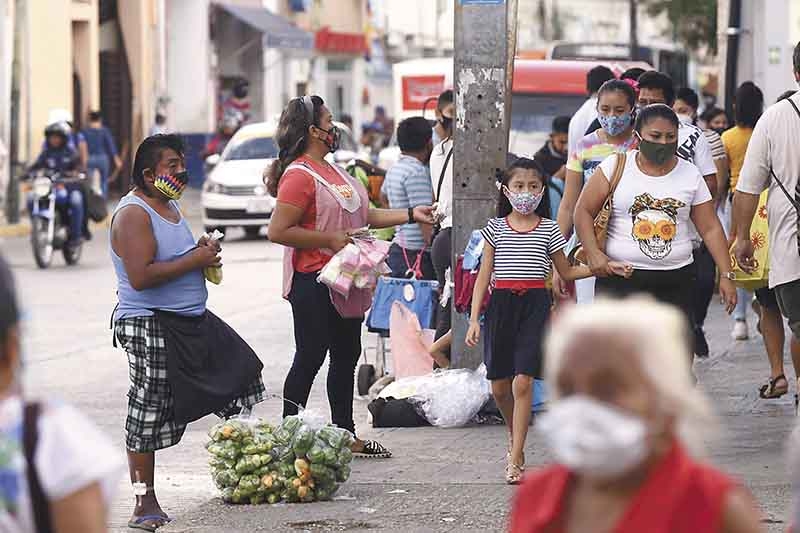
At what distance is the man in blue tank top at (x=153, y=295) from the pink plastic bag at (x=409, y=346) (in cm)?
333

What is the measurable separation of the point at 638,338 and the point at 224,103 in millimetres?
46562

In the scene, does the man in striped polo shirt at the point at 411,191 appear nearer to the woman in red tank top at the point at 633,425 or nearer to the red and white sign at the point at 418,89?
the woman in red tank top at the point at 633,425

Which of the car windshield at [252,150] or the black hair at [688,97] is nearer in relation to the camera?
the black hair at [688,97]

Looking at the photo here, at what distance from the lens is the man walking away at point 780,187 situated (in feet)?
26.4

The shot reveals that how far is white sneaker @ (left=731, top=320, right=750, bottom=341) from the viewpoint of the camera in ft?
44.5

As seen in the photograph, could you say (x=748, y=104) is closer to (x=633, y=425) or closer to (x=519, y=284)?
(x=519, y=284)

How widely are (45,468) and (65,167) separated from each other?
1916 cm

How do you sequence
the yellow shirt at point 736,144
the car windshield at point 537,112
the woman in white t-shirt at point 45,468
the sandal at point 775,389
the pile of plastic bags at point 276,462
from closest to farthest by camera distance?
the woman in white t-shirt at point 45,468 → the pile of plastic bags at point 276,462 → the sandal at point 775,389 → the yellow shirt at point 736,144 → the car windshield at point 537,112

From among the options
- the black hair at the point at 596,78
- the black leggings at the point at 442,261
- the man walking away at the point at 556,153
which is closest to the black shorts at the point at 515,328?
the black leggings at the point at 442,261

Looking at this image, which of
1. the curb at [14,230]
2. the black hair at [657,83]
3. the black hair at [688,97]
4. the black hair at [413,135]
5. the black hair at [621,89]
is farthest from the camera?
the curb at [14,230]

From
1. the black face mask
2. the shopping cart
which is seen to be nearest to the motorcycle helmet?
the shopping cart

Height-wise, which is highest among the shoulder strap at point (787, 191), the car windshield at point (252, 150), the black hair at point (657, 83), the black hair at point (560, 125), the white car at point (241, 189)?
the black hair at point (657, 83)

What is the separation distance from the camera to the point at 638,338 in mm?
2924

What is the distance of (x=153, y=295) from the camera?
24.0ft
